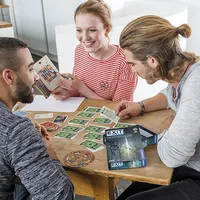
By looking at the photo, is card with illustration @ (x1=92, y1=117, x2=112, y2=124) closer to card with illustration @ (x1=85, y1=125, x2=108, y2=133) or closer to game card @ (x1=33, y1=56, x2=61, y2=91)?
card with illustration @ (x1=85, y1=125, x2=108, y2=133)

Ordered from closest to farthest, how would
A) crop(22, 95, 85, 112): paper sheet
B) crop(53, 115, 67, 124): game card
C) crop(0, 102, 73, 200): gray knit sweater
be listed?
crop(0, 102, 73, 200): gray knit sweater → crop(53, 115, 67, 124): game card → crop(22, 95, 85, 112): paper sheet

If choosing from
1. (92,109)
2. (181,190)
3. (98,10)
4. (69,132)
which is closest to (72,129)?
(69,132)

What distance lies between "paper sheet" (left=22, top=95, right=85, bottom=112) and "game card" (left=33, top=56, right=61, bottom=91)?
11 centimetres

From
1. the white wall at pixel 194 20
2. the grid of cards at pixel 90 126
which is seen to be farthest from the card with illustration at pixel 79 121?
the white wall at pixel 194 20

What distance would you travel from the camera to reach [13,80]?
1179mm

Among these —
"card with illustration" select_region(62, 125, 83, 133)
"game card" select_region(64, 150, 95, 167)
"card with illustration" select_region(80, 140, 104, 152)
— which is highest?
"card with illustration" select_region(80, 140, 104, 152)

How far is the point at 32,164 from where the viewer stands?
1032mm

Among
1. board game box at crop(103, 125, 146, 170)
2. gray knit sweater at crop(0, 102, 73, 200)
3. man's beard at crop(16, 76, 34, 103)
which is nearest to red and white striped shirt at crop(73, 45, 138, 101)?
board game box at crop(103, 125, 146, 170)

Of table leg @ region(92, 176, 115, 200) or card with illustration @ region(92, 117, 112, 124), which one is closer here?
table leg @ region(92, 176, 115, 200)

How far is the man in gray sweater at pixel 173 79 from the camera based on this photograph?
3.78 ft

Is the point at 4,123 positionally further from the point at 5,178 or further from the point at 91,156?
the point at 91,156

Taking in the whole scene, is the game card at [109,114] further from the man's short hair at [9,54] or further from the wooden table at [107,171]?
the man's short hair at [9,54]

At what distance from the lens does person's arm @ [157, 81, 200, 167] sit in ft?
3.73

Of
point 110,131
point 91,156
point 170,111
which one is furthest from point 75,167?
point 170,111
